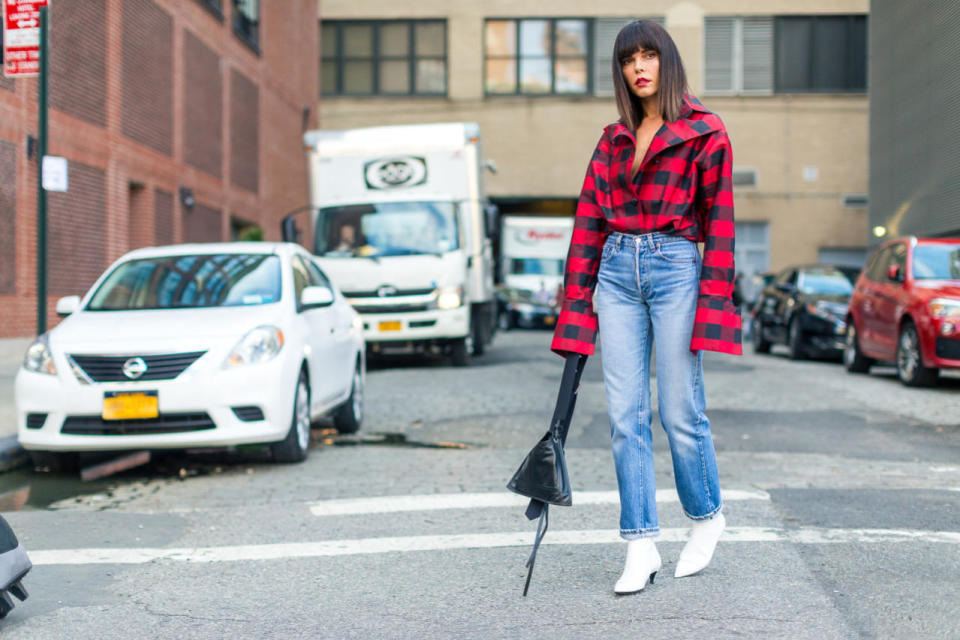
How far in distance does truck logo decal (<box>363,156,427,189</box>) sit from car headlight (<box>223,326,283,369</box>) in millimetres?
8811

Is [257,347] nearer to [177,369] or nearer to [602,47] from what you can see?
[177,369]

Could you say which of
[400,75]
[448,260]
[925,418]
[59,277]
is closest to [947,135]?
[448,260]

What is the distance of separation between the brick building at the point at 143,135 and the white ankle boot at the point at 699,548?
12.2 m

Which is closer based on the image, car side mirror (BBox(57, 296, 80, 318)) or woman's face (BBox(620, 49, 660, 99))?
woman's face (BBox(620, 49, 660, 99))

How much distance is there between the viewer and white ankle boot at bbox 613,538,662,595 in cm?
413

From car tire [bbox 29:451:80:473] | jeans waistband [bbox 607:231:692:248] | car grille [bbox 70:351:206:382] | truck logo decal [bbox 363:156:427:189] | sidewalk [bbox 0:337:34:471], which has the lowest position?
car tire [bbox 29:451:80:473]

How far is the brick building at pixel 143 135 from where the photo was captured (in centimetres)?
1544

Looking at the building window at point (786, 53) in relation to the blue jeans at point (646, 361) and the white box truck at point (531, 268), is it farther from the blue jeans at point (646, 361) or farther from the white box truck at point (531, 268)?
the blue jeans at point (646, 361)

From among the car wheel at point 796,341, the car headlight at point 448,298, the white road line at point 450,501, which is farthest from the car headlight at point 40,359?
the car wheel at point 796,341

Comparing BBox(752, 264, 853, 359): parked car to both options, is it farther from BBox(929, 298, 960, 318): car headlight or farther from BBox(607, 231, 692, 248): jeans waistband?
BBox(607, 231, 692, 248): jeans waistband

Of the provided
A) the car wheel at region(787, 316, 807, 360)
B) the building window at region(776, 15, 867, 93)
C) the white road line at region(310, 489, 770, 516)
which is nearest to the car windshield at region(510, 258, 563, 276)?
the building window at region(776, 15, 867, 93)

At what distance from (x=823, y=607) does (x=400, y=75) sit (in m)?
34.5

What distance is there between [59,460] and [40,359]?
0.71 metres

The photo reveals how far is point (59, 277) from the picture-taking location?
16.6 m
